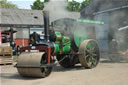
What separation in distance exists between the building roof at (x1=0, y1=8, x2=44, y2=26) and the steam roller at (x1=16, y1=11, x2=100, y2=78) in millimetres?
19785

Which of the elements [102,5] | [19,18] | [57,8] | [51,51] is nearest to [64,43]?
[51,51]

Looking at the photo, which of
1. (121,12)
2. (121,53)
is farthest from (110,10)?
(121,53)

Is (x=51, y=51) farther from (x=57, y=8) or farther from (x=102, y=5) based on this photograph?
(x=102, y=5)

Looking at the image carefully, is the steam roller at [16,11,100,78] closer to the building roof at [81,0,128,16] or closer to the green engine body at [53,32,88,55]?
the green engine body at [53,32,88,55]

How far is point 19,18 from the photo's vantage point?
2894cm

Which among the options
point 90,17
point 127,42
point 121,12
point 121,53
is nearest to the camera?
point 121,53

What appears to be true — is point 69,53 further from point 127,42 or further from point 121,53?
point 127,42

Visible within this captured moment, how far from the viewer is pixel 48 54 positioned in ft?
21.9

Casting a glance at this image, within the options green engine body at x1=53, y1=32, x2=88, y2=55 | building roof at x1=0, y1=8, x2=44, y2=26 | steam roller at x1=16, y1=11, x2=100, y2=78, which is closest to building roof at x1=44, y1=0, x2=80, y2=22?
steam roller at x1=16, y1=11, x2=100, y2=78

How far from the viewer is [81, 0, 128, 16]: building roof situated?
14311 mm

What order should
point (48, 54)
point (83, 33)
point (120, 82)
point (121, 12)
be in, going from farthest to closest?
point (121, 12) → point (83, 33) → point (48, 54) → point (120, 82)

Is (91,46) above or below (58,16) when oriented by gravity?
below

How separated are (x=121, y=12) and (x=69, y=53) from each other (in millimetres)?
7203

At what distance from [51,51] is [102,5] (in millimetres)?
9989
